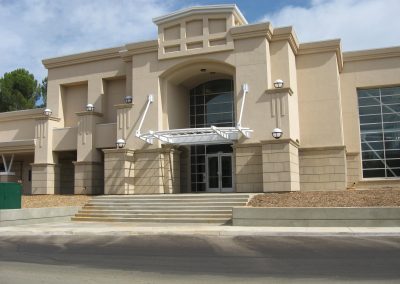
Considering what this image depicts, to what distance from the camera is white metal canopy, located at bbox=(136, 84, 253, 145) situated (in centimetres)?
2403

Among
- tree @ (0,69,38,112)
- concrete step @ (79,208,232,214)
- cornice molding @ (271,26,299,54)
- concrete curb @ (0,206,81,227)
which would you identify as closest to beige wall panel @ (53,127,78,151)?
concrete step @ (79,208,232,214)

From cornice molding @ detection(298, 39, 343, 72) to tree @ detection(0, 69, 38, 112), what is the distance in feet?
109

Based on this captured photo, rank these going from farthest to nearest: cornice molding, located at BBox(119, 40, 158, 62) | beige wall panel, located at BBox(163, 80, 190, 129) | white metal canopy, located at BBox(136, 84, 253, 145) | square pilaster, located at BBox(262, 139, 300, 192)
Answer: beige wall panel, located at BBox(163, 80, 190, 129)
cornice molding, located at BBox(119, 40, 158, 62)
white metal canopy, located at BBox(136, 84, 253, 145)
square pilaster, located at BBox(262, 139, 300, 192)

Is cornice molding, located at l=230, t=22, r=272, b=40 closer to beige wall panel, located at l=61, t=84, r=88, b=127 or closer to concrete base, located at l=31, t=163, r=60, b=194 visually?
beige wall panel, located at l=61, t=84, r=88, b=127

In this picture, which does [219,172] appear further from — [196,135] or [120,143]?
[120,143]

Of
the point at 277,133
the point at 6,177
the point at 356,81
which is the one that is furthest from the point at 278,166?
the point at 6,177

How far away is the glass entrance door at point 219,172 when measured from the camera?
2762 centimetres

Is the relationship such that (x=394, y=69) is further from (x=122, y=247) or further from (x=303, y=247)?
(x=122, y=247)

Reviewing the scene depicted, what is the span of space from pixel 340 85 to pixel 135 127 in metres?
12.9

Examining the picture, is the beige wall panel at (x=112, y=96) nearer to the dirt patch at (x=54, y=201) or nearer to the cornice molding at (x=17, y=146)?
the cornice molding at (x=17, y=146)

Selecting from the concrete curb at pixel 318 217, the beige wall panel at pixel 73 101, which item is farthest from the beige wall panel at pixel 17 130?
the concrete curb at pixel 318 217

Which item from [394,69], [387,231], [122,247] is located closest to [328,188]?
[394,69]

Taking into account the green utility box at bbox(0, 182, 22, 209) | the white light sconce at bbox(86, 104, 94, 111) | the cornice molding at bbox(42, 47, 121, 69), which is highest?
the cornice molding at bbox(42, 47, 121, 69)

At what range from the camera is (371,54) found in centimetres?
2825
